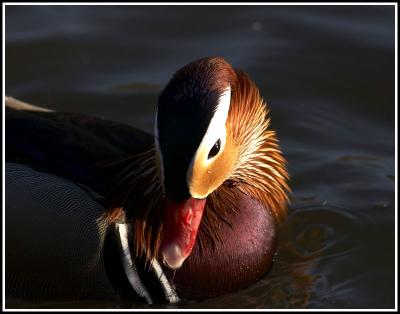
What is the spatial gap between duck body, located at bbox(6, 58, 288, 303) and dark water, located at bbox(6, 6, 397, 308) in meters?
0.17

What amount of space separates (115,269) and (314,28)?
3.67 m

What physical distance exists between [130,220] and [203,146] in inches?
33.5

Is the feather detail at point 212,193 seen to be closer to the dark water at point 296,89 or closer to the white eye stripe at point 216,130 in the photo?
the white eye stripe at point 216,130

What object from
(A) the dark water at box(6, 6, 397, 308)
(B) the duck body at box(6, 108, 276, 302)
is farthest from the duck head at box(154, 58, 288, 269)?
(A) the dark water at box(6, 6, 397, 308)

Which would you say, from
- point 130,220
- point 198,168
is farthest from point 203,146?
point 130,220

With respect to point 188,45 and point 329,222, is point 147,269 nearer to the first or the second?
point 329,222

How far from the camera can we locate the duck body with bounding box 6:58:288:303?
15.6 ft

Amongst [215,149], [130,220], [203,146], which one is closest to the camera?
[203,146]

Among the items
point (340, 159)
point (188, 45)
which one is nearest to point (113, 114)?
point (188, 45)

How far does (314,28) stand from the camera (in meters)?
7.70

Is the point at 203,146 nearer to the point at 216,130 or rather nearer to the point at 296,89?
the point at 216,130

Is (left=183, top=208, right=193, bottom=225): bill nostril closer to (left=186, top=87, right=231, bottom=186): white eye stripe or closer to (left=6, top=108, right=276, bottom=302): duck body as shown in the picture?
(left=186, top=87, right=231, bottom=186): white eye stripe

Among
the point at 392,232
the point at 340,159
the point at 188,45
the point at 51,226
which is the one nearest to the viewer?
the point at 51,226

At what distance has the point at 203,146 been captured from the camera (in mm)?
4203
